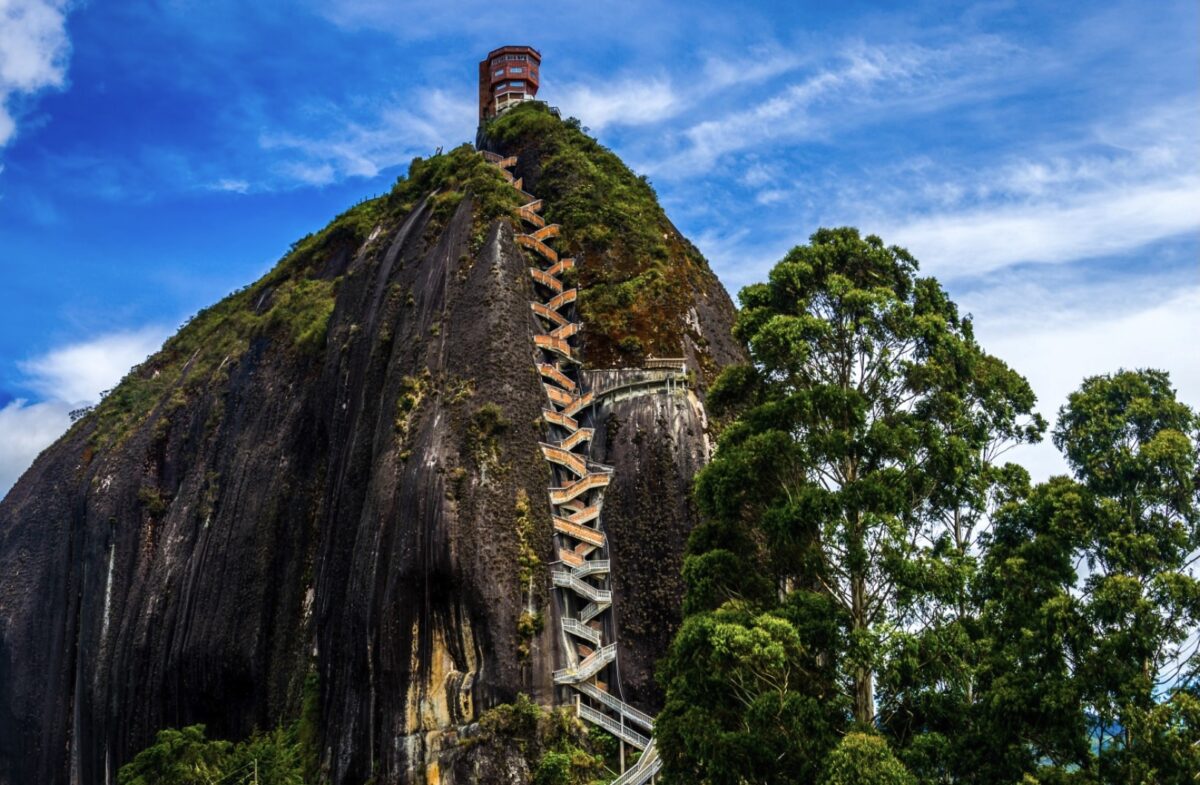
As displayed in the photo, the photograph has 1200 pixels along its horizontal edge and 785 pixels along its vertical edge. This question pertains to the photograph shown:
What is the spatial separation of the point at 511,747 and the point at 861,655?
16262 mm

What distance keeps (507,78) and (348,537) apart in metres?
35.2

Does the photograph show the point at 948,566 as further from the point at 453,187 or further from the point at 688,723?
the point at 453,187

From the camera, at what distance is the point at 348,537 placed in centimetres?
4416

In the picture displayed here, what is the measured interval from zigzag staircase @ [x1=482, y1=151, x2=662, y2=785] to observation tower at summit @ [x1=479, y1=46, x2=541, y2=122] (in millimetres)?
23233

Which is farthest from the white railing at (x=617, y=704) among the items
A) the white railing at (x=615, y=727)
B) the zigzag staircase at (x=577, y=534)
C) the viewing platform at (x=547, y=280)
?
the viewing platform at (x=547, y=280)

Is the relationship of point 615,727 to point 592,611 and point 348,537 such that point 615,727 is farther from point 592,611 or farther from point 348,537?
point 348,537

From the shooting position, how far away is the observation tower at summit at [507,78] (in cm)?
6994

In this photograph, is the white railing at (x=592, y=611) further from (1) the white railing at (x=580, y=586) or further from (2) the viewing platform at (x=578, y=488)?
(2) the viewing platform at (x=578, y=488)

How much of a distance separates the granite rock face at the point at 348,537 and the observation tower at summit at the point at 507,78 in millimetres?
13279

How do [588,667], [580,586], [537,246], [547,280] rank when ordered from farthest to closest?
[537,246], [547,280], [580,586], [588,667]

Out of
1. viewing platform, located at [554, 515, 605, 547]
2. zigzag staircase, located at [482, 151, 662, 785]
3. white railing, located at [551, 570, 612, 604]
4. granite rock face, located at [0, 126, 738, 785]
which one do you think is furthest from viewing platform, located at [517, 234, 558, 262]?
white railing, located at [551, 570, 612, 604]

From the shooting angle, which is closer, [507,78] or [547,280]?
[547,280]

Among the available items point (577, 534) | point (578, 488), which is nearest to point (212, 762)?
point (577, 534)

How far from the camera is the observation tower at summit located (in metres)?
69.9
